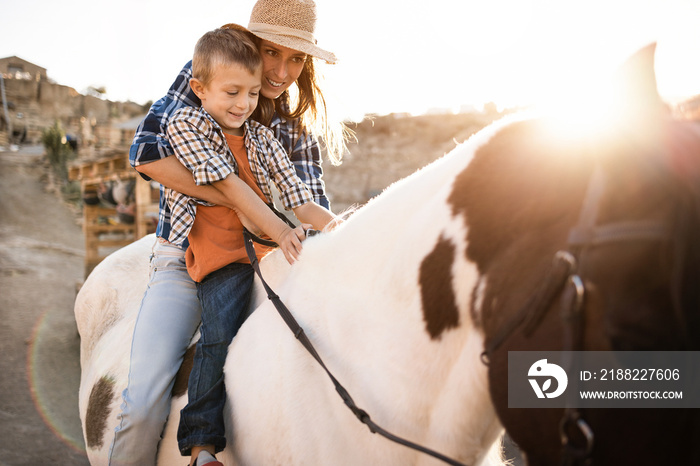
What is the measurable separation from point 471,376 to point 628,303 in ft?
1.39

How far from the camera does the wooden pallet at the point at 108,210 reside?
821cm

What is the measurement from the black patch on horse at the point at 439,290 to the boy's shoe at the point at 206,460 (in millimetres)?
880

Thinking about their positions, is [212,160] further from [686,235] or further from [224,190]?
[686,235]

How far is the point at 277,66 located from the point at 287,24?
0.19 m

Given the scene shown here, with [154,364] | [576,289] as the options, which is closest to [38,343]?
[154,364]

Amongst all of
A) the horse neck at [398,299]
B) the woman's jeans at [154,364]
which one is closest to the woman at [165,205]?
the woman's jeans at [154,364]

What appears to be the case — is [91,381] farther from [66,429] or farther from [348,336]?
[66,429]

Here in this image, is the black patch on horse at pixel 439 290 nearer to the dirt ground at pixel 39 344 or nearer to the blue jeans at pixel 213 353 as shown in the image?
the blue jeans at pixel 213 353

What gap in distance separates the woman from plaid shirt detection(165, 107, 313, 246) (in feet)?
0.30

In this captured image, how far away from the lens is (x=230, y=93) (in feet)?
6.50

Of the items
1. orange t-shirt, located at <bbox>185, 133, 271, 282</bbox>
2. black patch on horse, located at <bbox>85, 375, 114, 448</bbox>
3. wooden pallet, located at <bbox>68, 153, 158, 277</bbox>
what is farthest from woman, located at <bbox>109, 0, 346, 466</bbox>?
wooden pallet, located at <bbox>68, 153, 158, 277</bbox>

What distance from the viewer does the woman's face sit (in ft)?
7.13

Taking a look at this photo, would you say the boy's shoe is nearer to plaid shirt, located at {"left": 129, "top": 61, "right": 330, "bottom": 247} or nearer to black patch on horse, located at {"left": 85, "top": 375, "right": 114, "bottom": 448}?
black patch on horse, located at {"left": 85, "top": 375, "right": 114, "bottom": 448}

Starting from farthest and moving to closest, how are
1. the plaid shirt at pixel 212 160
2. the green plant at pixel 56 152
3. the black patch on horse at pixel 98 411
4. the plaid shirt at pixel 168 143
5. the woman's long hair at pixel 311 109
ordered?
the green plant at pixel 56 152 < the woman's long hair at pixel 311 109 < the black patch on horse at pixel 98 411 < the plaid shirt at pixel 168 143 < the plaid shirt at pixel 212 160
